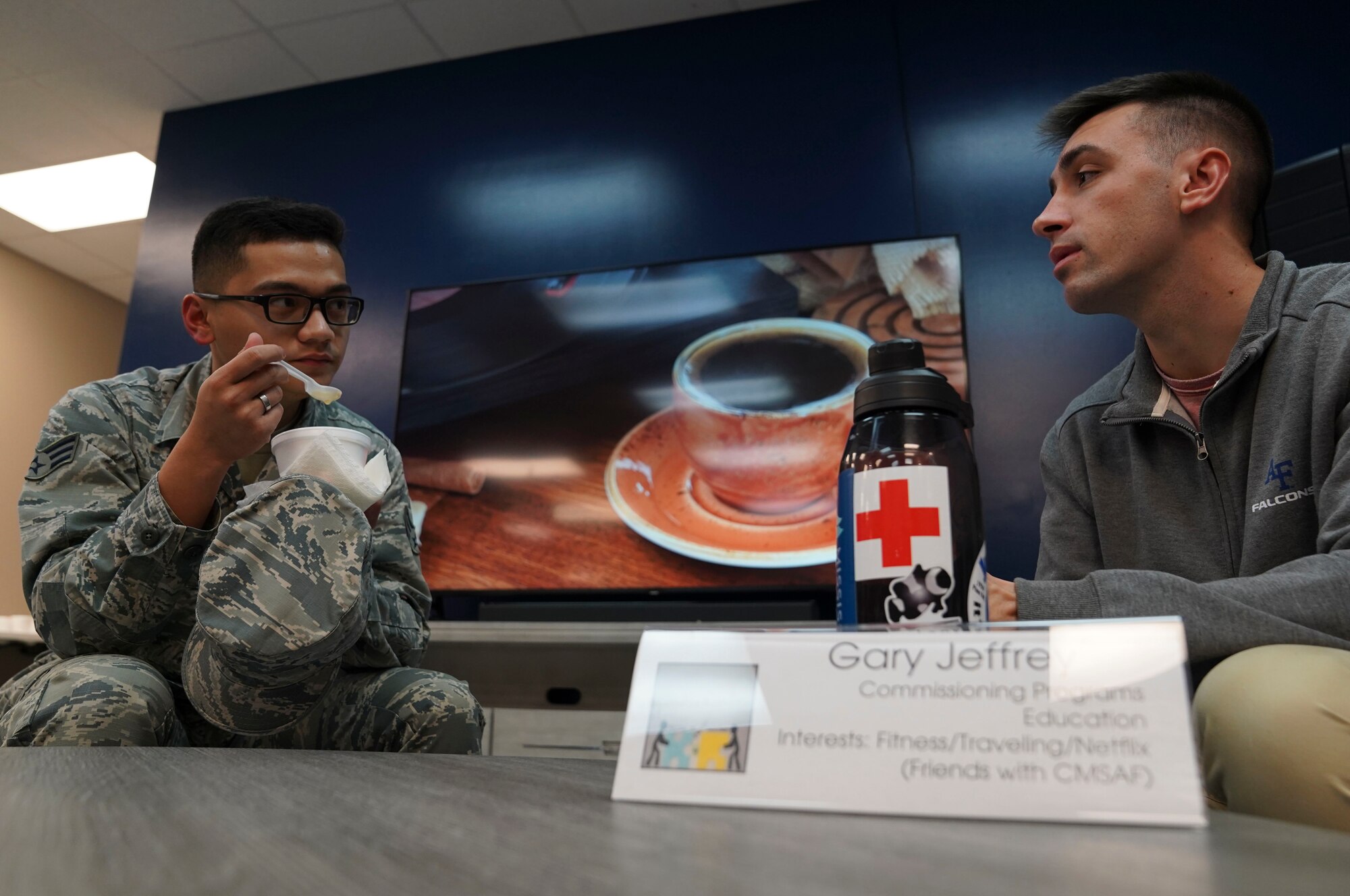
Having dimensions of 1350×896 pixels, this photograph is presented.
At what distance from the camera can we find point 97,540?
110 cm

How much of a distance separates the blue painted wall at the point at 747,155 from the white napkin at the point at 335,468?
73.0 inches

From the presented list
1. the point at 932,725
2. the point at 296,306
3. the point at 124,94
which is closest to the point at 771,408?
the point at 296,306

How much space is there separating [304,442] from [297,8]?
110 inches

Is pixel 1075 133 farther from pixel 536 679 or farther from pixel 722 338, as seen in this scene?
pixel 536 679

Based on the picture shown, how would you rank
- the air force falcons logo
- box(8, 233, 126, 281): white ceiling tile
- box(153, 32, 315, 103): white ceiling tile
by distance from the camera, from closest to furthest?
the air force falcons logo < box(153, 32, 315, 103): white ceiling tile < box(8, 233, 126, 281): white ceiling tile

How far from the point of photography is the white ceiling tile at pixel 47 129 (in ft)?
11.6

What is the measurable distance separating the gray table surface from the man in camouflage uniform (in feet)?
1.29

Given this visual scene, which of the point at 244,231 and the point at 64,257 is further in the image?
the point at 64,257

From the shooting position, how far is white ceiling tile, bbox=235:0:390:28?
308 centimetres

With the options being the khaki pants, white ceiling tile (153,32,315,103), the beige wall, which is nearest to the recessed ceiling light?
white ceiling tile (153,32,315,103)

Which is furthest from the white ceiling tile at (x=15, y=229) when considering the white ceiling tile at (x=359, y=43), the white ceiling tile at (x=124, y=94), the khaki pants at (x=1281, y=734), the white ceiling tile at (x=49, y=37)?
the khaki pants at (x=1281, y=734)

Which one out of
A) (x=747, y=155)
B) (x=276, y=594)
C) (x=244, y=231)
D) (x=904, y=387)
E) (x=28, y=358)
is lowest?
(x=276, y=594)

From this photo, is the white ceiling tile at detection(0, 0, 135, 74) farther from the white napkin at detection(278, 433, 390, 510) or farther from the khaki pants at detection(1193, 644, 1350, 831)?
the khaki pants at detection(1193, 644, 1350, 831)

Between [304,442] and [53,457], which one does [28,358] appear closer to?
[53,457]
